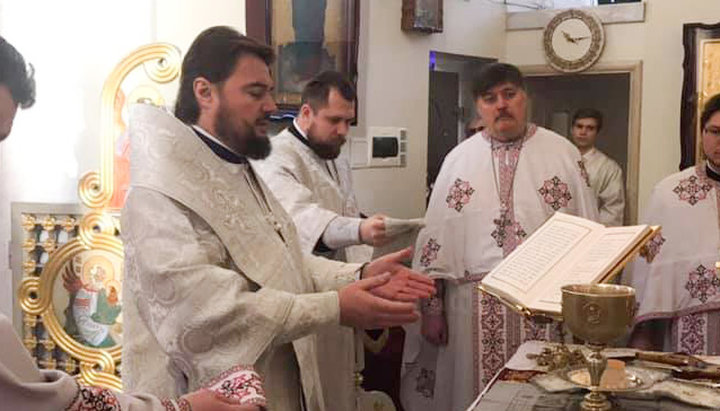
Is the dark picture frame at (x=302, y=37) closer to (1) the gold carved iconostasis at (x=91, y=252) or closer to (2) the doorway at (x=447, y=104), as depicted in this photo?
(1) the gold carved iconostasis at (x=91, y=252)

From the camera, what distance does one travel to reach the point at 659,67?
18.1 ft

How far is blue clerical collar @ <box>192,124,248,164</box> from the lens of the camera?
2.20 m

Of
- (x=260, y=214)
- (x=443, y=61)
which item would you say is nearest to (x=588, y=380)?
(x=260, y=214)

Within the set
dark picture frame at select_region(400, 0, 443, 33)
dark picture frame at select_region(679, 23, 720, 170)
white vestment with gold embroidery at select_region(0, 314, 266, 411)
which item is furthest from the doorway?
white vestment with gold embroidery at select_region(0, 314, 266, 411)

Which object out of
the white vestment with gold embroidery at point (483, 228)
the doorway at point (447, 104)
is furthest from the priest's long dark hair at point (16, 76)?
the doorway at point (447, 104)

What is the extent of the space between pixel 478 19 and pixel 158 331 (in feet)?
14.3

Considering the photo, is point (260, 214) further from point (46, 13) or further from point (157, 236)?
point (46, 13)

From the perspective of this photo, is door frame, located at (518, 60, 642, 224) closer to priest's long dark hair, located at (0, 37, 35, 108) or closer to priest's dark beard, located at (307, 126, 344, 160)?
priest's dark beard, located at (307, 126, 344, 160)

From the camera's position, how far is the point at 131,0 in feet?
10.7

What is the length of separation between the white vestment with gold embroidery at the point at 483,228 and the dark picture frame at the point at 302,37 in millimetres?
863

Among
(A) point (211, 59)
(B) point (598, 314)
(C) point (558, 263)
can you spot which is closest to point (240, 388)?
(B) point (598, 314)

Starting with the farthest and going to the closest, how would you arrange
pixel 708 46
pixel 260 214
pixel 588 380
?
pixel 708 46, pixel 260 214, pixel 588 380

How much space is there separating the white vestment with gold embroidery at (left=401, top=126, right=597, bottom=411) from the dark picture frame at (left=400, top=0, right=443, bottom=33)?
1.40 meters

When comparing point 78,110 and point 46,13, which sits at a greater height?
point 46,13
